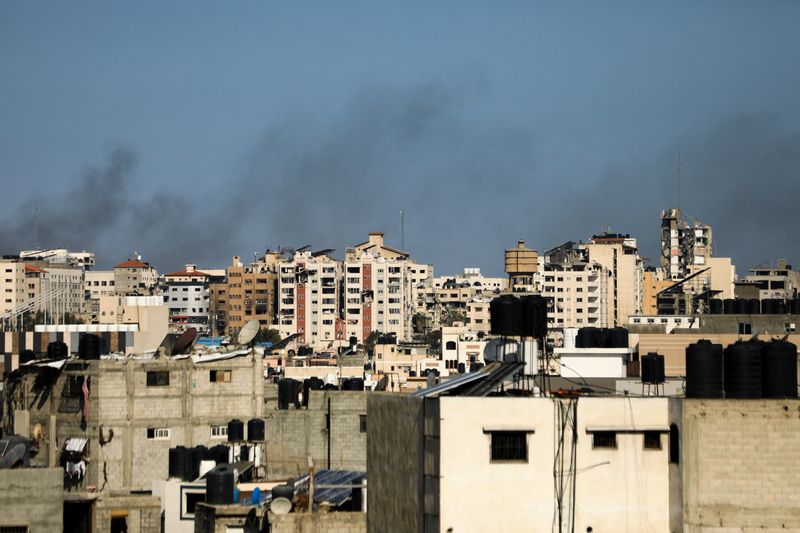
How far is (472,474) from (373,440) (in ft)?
12.0

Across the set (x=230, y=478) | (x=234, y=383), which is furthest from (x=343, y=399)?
(x=230, y=478)

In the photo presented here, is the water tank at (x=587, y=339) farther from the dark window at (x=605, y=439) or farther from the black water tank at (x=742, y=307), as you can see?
the dark window at (x=605, y=439)

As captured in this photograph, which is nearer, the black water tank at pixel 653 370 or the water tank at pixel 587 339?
the black water tank at pixel 653 370

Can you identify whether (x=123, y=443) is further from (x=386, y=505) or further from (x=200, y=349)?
(x=386, y=505)

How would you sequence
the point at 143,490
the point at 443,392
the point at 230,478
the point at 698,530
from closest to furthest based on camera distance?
1. the point at 698,530
2. the point at 443,392
3. the point at 230,478
4. the point at 143,490

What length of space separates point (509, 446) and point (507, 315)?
4720 mm

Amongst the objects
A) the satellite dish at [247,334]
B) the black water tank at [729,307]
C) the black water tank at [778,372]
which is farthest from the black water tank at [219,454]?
the black water tank at [729,307]

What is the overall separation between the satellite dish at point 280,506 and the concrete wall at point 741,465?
9850 mm

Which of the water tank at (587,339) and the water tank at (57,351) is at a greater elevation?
the water tank at (587,339)

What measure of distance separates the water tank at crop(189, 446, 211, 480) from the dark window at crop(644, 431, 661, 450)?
2155cm

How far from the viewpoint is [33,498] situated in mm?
34938

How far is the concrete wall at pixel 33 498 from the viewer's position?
34656 mm

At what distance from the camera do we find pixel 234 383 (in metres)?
53.3

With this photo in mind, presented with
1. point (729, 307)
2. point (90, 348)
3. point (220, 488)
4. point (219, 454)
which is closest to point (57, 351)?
point (90, 348)
